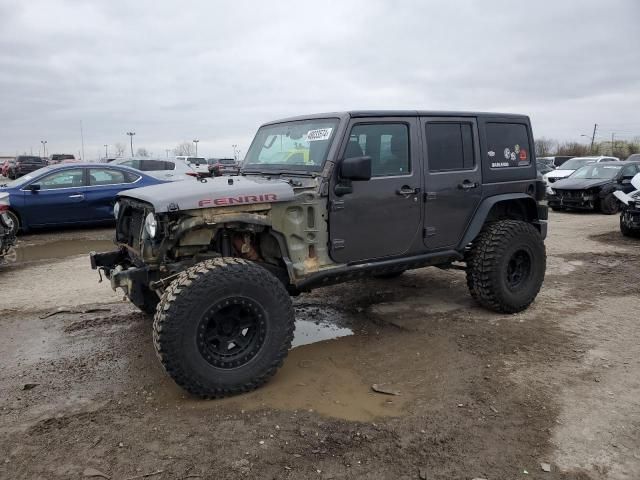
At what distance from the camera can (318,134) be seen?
14.5ft

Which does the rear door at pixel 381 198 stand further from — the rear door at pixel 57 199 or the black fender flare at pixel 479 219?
the rear door at pixel 57 199

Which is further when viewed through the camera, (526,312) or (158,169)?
(158,169)

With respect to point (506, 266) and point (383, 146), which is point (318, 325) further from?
point (506, 266)

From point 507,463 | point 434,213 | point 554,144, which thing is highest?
point 554,144

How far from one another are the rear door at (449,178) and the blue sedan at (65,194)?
24.8ft

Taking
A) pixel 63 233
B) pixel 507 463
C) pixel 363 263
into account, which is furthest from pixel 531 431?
pixel 63 233

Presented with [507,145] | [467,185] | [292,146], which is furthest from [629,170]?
[292,146]

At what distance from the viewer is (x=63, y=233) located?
1045cm

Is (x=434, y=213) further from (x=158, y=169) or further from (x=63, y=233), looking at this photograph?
(x=158, y=169)

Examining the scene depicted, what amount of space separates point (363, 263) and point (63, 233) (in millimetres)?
8136

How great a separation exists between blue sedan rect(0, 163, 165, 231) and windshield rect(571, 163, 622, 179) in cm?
1239

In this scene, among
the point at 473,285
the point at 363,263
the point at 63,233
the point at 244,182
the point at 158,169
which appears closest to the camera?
the point at 244,182

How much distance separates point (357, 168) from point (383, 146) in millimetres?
712

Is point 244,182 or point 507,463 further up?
point 244,182
